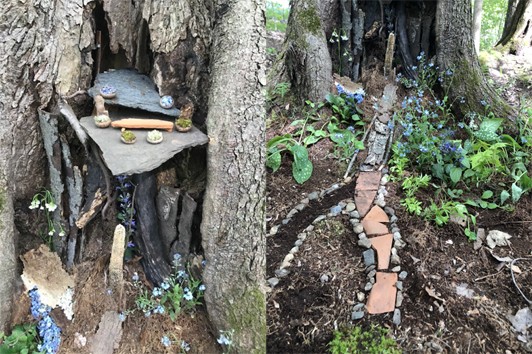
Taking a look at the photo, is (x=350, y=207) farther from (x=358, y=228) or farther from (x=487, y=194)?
(x=487, y=194)

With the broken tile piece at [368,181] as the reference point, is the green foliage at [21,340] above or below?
below

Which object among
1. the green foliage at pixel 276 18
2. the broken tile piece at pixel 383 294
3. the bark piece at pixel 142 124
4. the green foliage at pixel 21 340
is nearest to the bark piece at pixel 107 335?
the green foliage at pixel 21 340

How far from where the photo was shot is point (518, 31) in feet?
19.1

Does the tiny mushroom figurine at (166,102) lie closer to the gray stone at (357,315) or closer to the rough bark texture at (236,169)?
the rough bark texture at (236,169)

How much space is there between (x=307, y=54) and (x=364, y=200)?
158 cm

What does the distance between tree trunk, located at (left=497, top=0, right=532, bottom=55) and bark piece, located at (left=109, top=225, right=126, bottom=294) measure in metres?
5.39

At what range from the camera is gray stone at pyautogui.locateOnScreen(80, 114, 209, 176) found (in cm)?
208

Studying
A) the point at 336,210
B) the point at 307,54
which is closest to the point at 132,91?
the point at 336,210

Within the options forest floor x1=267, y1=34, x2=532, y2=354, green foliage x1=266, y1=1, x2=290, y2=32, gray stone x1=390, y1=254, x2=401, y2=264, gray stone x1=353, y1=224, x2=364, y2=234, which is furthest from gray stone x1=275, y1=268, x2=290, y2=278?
green foliage x1=266, y1=1, x2=290, y2=32

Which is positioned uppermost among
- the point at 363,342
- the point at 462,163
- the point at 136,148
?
the point at 136,148

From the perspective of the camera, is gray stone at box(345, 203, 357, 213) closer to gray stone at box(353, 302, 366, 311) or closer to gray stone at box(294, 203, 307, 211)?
gray stone at box(294, 203, 307, 211)

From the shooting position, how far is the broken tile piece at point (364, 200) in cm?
343

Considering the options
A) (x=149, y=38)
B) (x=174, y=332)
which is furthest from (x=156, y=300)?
(x=149, y=38)

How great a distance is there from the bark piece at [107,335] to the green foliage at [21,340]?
0.91 ft
